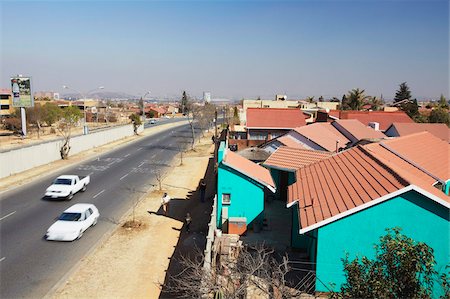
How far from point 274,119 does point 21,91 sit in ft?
101

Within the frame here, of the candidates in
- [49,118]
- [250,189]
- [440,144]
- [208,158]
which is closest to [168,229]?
[250,189]

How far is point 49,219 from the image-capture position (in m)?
20.7

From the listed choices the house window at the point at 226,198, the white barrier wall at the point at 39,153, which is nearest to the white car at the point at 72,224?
the house window at the point at 226,198

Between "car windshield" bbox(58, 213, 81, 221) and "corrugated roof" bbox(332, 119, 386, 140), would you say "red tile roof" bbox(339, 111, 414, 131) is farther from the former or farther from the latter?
"car windshield" bbox(58, 213, 81, 221)

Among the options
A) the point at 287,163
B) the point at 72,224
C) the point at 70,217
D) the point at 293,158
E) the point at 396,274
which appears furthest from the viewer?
the point at 293,158

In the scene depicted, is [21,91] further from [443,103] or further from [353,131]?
[443,103]

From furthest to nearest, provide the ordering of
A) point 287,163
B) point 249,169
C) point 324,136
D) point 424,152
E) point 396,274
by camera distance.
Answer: point 324,136, point 287,163, point 424,152, point 249,169, point 396,274

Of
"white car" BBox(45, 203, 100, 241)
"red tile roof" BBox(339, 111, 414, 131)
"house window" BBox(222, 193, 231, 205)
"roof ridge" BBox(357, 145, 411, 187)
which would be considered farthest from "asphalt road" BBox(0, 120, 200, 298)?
"red tile roof" BBox(339, 111, 414, 131)

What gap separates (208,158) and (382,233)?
31.7 m

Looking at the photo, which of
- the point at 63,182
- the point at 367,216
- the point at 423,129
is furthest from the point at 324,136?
the point at 367,216

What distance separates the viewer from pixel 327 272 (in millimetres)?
12383

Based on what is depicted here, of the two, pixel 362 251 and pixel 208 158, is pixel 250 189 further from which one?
pixel 208 158

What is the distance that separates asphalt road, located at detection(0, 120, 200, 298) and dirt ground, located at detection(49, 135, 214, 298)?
27.1 inches

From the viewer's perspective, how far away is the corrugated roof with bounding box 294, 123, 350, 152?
28.9 m
